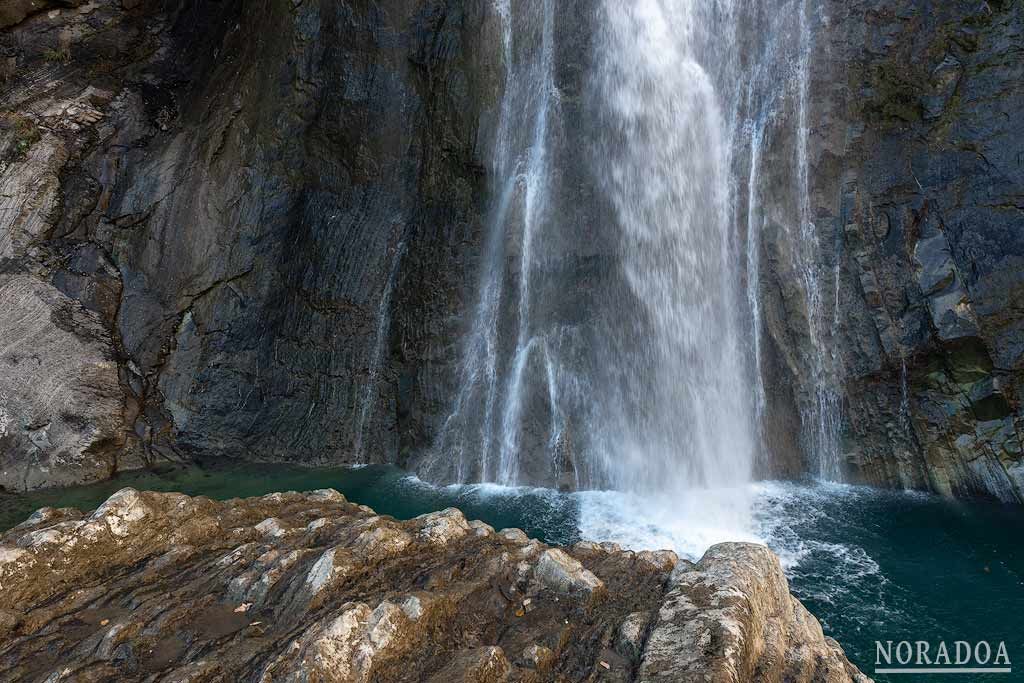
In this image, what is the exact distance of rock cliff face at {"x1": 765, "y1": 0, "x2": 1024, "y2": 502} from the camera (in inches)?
430

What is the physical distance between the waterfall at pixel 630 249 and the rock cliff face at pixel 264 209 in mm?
1009

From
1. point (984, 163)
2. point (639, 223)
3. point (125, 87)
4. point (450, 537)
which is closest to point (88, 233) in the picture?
point (125, 87)

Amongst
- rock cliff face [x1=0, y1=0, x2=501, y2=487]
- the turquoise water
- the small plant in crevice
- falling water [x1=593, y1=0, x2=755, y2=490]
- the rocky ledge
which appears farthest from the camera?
rock cliff face [x1=0, y1=0, x2=501, y2=487]

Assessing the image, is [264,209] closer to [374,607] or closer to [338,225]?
[338,225]

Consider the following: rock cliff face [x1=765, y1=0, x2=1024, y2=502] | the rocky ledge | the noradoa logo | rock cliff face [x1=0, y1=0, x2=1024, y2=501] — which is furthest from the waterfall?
the rocky ledge

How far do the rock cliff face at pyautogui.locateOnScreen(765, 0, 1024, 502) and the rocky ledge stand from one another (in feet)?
30.3

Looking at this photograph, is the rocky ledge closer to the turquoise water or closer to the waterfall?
the turquoise water

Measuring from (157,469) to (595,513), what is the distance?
9.07m

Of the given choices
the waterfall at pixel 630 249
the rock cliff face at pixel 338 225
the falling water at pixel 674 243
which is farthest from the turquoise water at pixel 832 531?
the falling water at pixel 674 243

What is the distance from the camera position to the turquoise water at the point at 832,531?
26.2 ft

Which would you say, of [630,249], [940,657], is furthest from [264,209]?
[940,657]

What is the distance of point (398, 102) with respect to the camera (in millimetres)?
13953

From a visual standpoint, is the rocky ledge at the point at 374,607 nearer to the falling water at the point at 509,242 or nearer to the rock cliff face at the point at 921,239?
the falling water at the point at 509,242

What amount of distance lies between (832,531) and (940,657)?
2986mm
